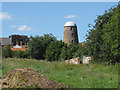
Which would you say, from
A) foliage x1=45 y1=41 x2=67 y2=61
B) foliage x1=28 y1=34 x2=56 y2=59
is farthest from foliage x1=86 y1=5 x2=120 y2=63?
foliage x1=28 y1=34 x2=56 y2=59

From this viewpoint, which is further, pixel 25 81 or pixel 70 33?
pixel 70 33

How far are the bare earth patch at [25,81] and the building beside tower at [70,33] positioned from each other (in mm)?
49503

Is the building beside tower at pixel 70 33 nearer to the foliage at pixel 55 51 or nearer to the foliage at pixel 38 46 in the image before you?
the foliage at pixel 38 46

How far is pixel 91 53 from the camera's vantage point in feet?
70.2

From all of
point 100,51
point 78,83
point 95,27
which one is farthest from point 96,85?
point 95,27

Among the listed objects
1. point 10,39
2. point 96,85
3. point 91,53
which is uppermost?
point 10,39

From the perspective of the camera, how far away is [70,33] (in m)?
60.0

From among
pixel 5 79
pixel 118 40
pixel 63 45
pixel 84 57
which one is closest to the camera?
pixel 5 79

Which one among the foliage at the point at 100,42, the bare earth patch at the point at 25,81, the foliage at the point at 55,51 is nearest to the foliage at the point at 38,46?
the foliage at the point at 55,51

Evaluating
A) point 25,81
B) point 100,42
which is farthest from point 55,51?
point 25,81

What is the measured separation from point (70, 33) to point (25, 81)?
2014 inches

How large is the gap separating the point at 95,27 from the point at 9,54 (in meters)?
31.7

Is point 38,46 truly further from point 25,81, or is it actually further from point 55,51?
point 25,81

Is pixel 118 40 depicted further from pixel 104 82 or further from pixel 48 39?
pixel 48 39
